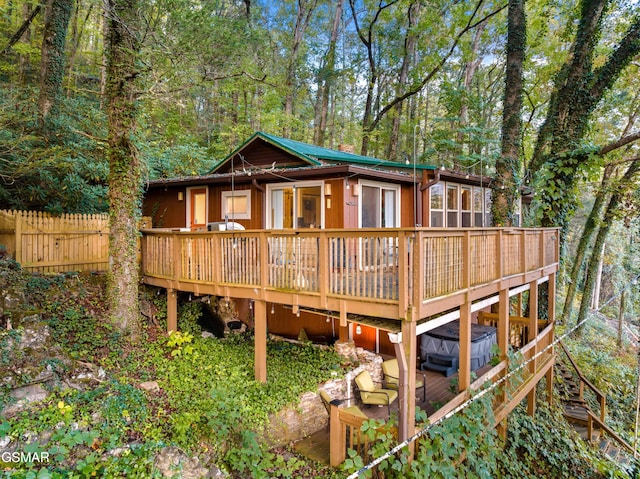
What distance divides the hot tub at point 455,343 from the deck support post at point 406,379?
392cm

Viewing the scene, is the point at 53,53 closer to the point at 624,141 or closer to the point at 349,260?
the point at 349,260

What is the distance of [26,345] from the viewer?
205 inches

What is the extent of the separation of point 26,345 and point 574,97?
13421mm

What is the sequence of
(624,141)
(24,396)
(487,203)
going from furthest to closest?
(487,203) → (624,141) → (24,396)

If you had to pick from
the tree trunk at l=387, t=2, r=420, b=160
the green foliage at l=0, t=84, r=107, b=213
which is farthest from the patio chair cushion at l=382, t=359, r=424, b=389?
the tree trunk at l=387, t=2, r=420, b=160

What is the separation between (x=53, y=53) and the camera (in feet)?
37.8

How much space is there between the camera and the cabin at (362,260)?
484 centimetres

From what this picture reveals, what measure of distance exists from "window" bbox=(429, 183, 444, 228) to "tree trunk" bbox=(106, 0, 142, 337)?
825cm

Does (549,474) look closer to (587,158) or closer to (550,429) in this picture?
(550,429)

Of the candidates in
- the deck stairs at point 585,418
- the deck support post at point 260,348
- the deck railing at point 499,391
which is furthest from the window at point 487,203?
the deck support post at point 260,348

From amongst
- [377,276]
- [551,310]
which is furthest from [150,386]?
[551,310]

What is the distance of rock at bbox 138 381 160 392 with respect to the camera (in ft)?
19.1

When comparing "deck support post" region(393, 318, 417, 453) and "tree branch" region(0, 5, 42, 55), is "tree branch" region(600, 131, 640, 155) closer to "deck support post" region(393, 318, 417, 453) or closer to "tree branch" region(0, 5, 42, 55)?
"deck support post" region(393, 318, 417, 453)

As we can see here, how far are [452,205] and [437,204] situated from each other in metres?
0.81
